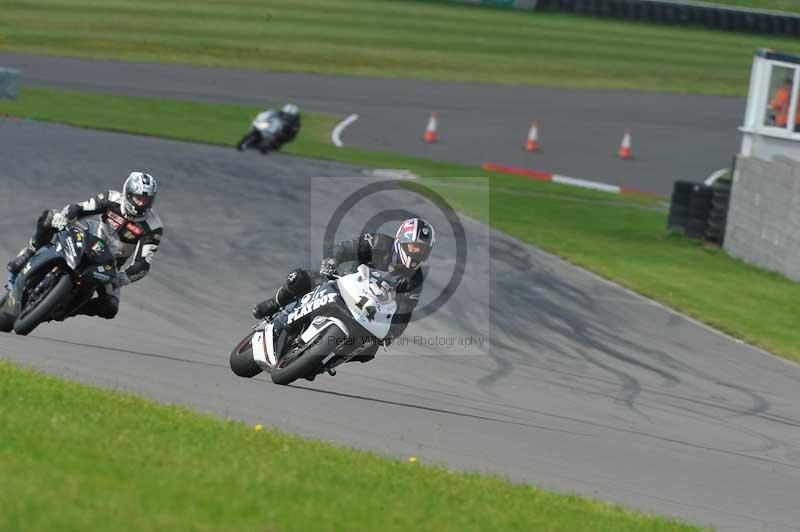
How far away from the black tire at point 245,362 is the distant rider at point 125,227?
4.58 ft

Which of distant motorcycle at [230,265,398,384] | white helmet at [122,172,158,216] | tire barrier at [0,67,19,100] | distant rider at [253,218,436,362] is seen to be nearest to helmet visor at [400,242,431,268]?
distant rider at [253,218,436,362]

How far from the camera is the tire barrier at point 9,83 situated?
25203 millimetres

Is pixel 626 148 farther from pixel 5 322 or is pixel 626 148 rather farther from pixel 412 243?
pixel 5 322

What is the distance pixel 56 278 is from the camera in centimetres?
1108

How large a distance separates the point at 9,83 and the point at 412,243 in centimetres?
1749

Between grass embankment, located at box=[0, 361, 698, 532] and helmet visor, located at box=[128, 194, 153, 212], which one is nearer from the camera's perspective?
grass embankment, located at box=[0, 361, 698, 532]

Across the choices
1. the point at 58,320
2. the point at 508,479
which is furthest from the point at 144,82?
the point at 508,479

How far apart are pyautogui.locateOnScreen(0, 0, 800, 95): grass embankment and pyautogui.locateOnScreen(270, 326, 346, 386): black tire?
28.1 m

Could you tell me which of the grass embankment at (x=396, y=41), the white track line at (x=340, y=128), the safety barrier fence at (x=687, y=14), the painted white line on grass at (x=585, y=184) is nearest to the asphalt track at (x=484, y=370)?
the painted white line on grass at (x=585, y=184)

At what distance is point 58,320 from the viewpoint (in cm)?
1140

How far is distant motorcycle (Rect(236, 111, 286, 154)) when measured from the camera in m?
25.5

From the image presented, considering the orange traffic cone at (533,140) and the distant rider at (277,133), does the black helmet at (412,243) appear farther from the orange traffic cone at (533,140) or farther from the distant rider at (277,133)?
the orange traffic cone at (533,140)

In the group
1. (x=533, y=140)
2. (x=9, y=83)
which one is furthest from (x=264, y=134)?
(x=533, y=140)

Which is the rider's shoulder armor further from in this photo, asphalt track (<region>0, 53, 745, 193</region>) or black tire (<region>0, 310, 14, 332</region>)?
asphalt track (<region>0, 53, 745, 193</region>)
